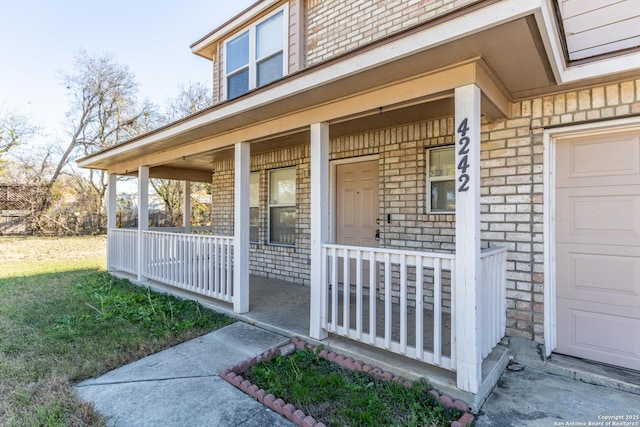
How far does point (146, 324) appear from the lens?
4.00 metres

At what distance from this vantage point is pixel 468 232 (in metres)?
2.39

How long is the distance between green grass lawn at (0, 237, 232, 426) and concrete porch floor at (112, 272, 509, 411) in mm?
335

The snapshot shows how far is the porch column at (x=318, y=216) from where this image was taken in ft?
11.0

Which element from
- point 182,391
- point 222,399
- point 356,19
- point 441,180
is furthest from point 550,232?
point 356,19

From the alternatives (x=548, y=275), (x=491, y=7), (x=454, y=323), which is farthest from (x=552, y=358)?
(x=491, y=7)

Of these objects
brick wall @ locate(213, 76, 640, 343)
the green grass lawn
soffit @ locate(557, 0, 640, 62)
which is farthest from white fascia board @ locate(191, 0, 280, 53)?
the green grass lawn

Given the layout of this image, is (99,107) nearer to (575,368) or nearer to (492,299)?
(492,299)

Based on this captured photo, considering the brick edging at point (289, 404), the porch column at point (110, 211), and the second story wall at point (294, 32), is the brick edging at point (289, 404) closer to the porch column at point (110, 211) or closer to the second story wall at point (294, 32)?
the second story wall at point (294, 32)

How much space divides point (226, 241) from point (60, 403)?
247 centimetres

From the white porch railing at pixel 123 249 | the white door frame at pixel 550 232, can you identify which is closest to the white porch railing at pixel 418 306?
the white door frame at pixel 550 232

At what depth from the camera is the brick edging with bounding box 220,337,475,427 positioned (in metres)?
2.23

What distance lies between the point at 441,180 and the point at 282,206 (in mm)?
3147

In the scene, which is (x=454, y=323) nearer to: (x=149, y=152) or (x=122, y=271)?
(x=149, y=152)

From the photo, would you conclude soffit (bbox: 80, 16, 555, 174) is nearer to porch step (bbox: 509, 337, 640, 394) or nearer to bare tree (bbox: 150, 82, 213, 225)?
porch step (bbox: 509, 337, 640, 394)
